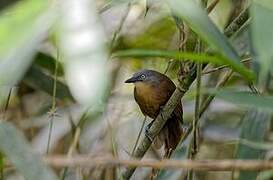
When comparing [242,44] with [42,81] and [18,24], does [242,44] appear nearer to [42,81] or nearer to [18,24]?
[42,81]

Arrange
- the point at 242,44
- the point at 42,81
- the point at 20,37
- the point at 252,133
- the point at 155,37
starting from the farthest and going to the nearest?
the point at 155,37 < the point at 42,81 < the point at 242,44 < the point at 252,133 < the point at 20,37

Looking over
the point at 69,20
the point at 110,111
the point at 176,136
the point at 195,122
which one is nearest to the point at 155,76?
the point at 176,136

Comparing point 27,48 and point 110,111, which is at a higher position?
point 27,48

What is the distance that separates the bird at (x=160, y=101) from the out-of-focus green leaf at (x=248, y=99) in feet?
2.33

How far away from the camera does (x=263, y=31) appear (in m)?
0.83

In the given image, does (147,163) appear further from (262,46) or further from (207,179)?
(207,179)

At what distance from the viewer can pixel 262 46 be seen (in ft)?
2.61

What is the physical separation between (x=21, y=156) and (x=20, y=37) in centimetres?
33

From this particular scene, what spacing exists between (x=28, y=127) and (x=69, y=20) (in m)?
1.72

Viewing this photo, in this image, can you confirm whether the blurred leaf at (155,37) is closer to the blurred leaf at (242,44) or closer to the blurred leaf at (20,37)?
the blurred leaf at (242,44)

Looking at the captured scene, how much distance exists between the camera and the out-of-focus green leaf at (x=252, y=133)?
1244 millimetres

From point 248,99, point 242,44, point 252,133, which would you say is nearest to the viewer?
point 248,99

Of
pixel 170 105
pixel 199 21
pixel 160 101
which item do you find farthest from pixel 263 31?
pixel 160 101

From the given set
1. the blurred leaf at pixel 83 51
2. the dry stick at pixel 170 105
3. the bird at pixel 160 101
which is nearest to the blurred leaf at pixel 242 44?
the dry stick at pixel 170 105
